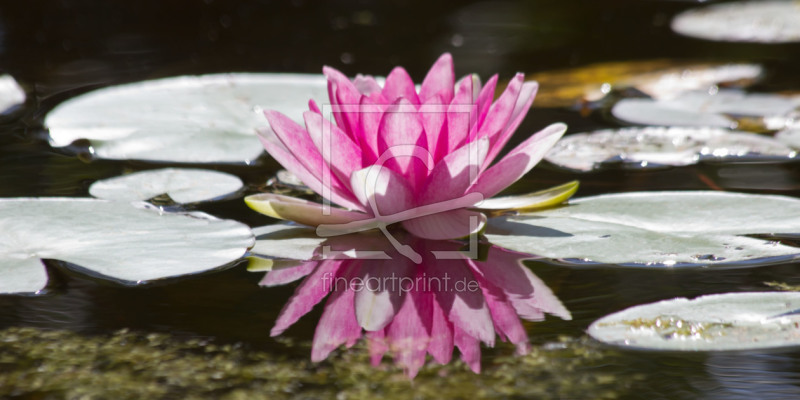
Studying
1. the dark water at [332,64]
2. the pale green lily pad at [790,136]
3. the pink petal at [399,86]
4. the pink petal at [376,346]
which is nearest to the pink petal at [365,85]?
the pink petal at [399,86]

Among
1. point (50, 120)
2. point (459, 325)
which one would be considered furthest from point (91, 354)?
point (50, 120)

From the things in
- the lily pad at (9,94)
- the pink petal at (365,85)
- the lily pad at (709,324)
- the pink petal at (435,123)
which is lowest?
the lily pad at (709,324)

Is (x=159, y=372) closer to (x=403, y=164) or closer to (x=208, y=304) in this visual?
(x=208, y=304)

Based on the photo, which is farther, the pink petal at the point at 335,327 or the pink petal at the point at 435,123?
the pink petal at the point at 435,123

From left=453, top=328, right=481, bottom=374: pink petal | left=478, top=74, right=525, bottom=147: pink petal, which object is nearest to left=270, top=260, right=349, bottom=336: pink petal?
left=453, top=328, right=481, bottom=374: pink petal

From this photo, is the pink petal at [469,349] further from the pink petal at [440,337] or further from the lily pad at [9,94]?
the lily pad at [9,94]
